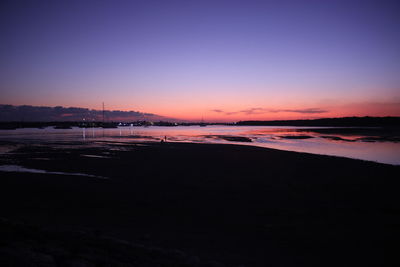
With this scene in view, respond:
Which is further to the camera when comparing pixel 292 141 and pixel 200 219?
pixel 292 141

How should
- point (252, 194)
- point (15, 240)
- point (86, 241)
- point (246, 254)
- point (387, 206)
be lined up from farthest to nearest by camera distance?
point (252, 194) < point (387, 206) < point (246, 254) < point (86, 241) < point (15, 240)

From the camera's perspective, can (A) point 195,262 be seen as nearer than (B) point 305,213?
Yes

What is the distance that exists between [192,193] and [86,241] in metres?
5.14

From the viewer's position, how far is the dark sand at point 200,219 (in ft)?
15.7

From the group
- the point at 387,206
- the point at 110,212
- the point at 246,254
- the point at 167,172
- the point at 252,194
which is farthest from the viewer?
the point at 167,172

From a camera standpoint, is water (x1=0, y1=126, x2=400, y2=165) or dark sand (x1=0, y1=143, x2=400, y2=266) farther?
water (x1=0, y1=126, x2=400, y2=165)

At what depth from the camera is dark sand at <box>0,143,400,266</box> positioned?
15.7 feet

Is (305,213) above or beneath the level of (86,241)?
beneath

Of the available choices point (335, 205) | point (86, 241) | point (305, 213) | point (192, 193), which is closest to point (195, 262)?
point (86, 241)

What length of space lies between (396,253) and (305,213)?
248cm

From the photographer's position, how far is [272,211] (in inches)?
310

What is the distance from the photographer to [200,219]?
718 cm

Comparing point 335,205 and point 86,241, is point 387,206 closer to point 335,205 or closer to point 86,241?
point 335,205

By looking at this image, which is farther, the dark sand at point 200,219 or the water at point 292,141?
the water at point 292,141
